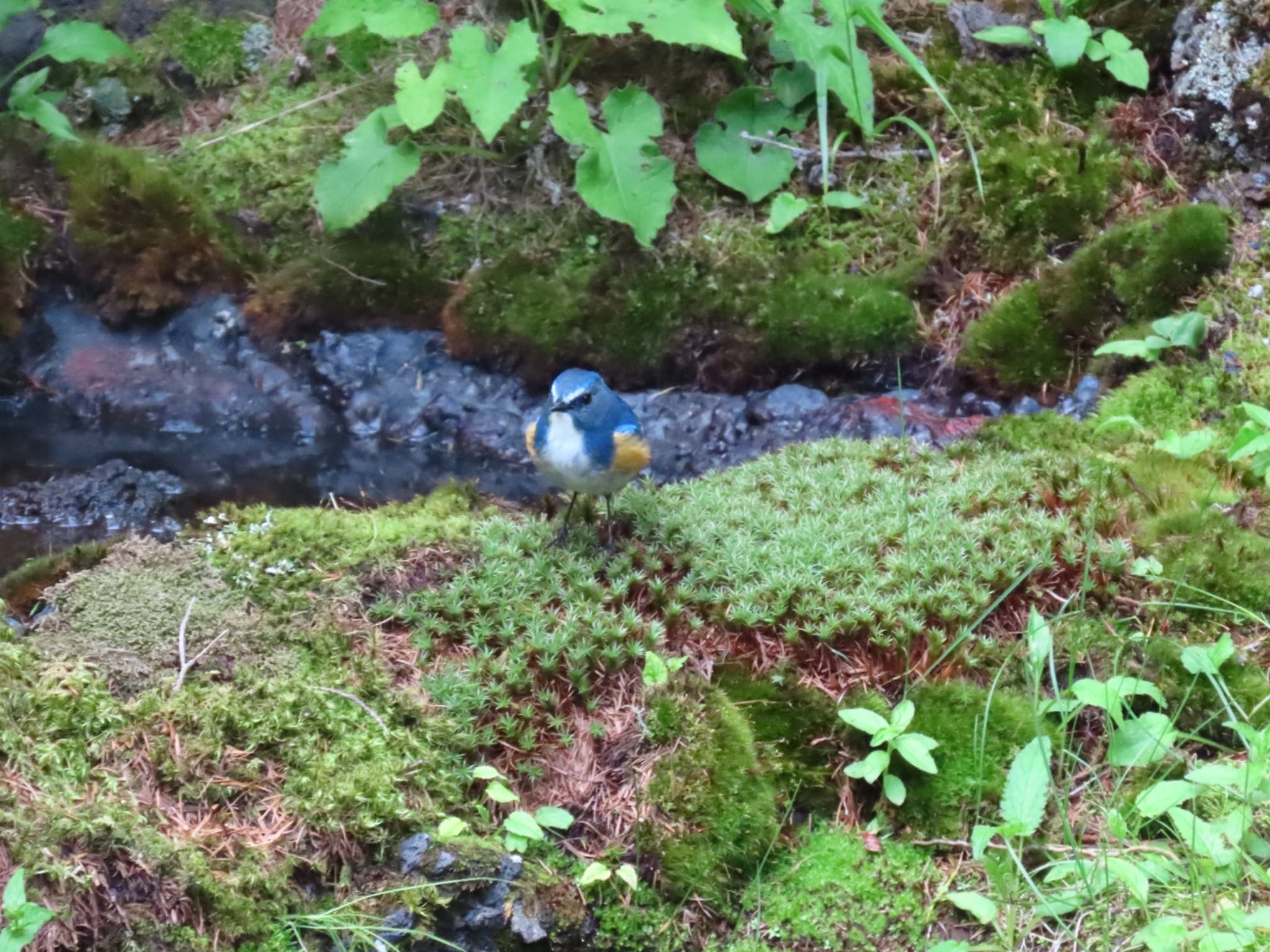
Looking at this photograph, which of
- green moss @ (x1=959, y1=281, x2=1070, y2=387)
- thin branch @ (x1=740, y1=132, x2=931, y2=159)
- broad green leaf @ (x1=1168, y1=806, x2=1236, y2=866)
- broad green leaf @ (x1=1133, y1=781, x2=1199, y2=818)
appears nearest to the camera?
broad green leaf @ (x1=1168, y1=806, x2=1236, y2=866)

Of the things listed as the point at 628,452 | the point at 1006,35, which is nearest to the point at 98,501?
the point at 628,452

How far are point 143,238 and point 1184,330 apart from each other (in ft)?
18.9

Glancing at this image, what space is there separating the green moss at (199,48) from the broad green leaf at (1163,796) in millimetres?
6827

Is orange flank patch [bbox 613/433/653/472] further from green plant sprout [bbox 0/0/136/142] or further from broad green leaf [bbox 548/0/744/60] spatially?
green plant sprout [bbox 0/0/136/142]

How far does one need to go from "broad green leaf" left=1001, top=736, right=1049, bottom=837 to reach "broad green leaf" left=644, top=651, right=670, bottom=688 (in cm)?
104

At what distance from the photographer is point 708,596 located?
3658 millimetres

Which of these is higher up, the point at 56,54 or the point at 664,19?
the point at 664,19

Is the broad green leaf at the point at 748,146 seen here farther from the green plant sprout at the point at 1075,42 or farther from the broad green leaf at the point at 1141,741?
the broad green leaf at the point at 1141,741

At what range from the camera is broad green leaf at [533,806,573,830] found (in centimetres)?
296

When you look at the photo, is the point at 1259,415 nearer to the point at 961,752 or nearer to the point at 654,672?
the point at 961,752

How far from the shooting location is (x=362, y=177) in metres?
5.79

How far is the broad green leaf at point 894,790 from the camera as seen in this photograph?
3.12 metres

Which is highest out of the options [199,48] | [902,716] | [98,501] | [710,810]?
[199,48]

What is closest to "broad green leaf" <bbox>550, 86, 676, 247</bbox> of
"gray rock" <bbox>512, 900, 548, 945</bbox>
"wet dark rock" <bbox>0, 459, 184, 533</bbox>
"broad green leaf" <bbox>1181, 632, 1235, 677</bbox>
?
"wet dark rock" <bbox>0, 459, 184, 533</bbox>
